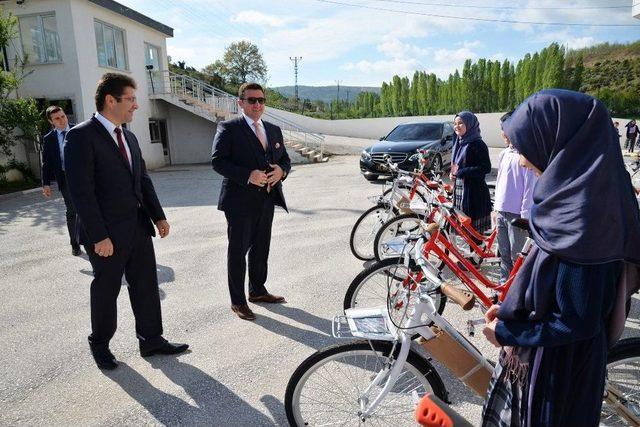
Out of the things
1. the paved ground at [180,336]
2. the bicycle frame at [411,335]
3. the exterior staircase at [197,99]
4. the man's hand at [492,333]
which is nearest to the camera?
the man's hand at [492,333]

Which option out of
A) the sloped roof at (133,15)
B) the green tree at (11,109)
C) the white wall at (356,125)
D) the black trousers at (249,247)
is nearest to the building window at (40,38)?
the sloped roof at (133,15)

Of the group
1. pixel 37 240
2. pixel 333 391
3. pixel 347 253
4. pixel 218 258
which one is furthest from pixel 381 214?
pixel 37 240

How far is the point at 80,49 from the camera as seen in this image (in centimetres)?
1377

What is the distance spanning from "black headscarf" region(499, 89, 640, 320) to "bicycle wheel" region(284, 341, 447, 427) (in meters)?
0.88

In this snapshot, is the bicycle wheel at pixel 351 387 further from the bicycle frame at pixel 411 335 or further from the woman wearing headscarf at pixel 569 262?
the woman wearing headscarf at pixel 569 262

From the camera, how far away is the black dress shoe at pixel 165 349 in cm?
335

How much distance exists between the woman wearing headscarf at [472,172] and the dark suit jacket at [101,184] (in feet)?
10.8

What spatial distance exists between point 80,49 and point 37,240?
31.1 feet

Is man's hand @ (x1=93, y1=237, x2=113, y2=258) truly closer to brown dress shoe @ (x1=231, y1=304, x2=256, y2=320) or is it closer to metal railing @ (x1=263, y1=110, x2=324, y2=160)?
brown dress shoe @ (x1=231, y1=304, x2=256, y2=320)

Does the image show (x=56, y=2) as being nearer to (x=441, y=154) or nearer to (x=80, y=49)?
(x=80, y=49)

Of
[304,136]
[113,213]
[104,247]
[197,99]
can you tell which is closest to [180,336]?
[104,247]

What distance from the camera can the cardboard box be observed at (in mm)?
2129

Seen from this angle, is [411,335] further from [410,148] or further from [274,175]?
[410,148]

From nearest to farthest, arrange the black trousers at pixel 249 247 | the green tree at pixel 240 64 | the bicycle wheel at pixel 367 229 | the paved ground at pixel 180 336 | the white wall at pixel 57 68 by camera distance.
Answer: the paved ground at pixel 180 336, the black trousers at pixel 249 247, the bicycle wheel at pixel 367 229, the white wall at pixel 57 68, the green tree at pixel 240 64
